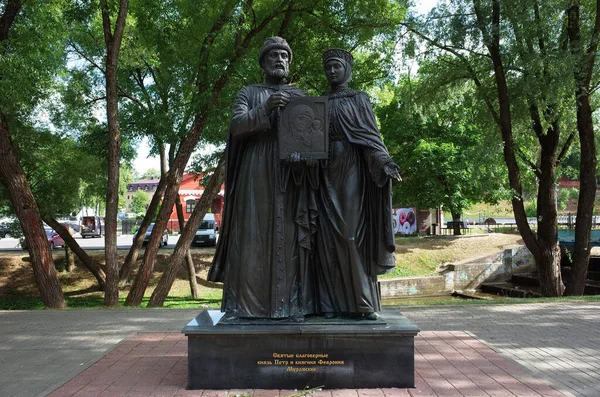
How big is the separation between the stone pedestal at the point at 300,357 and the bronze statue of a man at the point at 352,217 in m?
0.33

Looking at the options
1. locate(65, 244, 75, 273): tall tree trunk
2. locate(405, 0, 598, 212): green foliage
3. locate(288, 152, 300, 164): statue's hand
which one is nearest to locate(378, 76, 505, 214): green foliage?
locate(405, 0, 598, 212): green foliage

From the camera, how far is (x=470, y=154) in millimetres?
14859

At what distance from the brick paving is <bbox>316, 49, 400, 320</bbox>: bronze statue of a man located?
0.78m

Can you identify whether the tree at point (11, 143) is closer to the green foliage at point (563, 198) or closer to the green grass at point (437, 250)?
the green grass at point (437, 250)

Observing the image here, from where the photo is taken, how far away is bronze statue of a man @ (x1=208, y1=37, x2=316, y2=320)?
492 cm

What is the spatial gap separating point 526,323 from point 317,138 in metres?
5.72

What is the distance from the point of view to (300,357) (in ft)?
15.5

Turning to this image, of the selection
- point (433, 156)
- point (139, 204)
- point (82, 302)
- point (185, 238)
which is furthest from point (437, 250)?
point (139, 204)

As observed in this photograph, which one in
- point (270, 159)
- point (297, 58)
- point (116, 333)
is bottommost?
point (116, 333)

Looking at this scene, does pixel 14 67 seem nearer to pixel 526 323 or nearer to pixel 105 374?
pixel 105 374

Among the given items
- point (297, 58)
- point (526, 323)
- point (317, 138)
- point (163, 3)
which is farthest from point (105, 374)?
point (163, 3)

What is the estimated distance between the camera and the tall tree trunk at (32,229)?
1241cm

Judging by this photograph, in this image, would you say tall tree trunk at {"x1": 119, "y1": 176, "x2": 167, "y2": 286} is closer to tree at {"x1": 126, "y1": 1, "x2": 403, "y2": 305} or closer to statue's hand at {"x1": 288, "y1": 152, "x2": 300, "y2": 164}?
tree at {"x1": 126, "y1": 1, "x2": 403, "y2": 305}

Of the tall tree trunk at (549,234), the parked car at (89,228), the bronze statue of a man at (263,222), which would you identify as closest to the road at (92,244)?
the parked car at (89,228)
